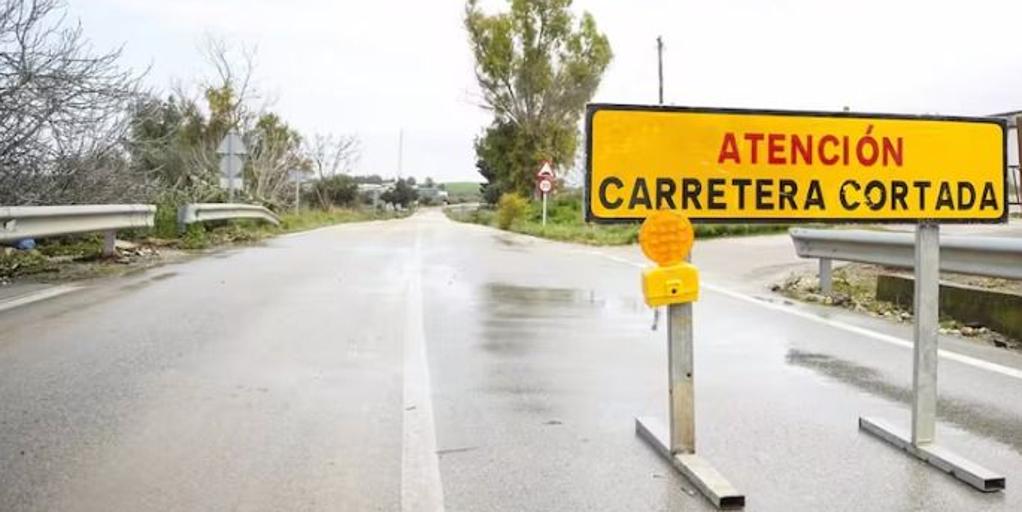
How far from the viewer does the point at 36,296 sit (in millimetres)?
9578

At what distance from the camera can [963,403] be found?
18.9ft

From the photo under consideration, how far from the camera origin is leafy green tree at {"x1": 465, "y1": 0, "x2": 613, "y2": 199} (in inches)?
1864

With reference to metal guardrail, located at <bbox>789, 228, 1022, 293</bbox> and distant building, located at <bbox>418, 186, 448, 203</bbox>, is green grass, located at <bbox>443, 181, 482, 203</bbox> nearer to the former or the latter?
distant building, located at <bbox>418, 186, 448, 203</bbox>

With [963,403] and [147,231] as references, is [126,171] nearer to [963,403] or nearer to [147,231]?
[147,231]

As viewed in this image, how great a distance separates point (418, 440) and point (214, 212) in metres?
17.0

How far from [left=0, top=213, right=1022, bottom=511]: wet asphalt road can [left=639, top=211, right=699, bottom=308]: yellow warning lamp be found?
2.60ft

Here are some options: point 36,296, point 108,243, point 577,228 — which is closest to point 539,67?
point 577,228

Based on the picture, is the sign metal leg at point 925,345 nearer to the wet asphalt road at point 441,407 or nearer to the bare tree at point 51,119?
the wet asphalt road at point 441,407

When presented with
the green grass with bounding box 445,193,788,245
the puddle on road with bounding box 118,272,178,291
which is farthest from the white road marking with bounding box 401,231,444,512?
the puddle on road with bounding box 118,272,178,291

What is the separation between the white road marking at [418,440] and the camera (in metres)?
3.91

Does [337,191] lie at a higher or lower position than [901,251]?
higher

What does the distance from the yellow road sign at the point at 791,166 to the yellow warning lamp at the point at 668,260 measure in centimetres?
11

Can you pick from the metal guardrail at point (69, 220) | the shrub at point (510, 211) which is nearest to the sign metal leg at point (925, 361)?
the metal guardrail at point (69, 220)

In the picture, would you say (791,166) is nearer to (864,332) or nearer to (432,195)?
(864,332)
